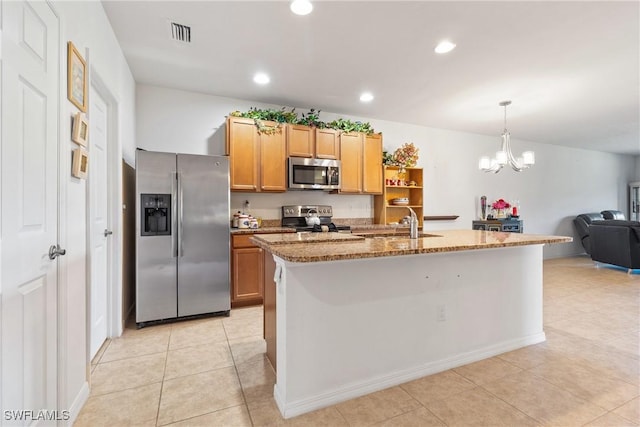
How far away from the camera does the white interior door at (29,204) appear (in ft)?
3.68

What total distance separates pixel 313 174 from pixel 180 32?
2171 millimetres

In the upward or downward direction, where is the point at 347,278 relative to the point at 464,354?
upward

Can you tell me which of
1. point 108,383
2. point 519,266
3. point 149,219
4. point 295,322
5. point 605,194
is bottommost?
point 108,383

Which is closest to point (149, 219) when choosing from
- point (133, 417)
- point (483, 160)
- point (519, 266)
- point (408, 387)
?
point (133, 417)

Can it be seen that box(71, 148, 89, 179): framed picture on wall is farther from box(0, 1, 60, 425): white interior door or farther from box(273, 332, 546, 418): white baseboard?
box(273, 332, 546, 418): white baseboard

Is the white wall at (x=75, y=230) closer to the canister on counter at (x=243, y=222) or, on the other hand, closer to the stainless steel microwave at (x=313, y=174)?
the canister on counter at (x=243, y=222)

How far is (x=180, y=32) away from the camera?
2.59 metres

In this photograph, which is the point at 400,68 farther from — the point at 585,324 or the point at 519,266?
the point at 585,324

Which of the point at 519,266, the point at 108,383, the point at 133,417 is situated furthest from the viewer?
the point at 519,266

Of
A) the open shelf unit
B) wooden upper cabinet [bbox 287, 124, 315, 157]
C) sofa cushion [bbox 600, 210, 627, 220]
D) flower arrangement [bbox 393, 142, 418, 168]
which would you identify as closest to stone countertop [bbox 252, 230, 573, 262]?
wooden upper cabinet [bbox 287, 124, 315, 157]

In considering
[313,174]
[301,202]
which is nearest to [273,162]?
[313,174]

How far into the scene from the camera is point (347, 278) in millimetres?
1841

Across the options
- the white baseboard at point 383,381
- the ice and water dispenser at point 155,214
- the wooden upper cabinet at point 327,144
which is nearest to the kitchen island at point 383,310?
the white baseboard at point 383,381

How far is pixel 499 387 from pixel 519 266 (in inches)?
40.5
